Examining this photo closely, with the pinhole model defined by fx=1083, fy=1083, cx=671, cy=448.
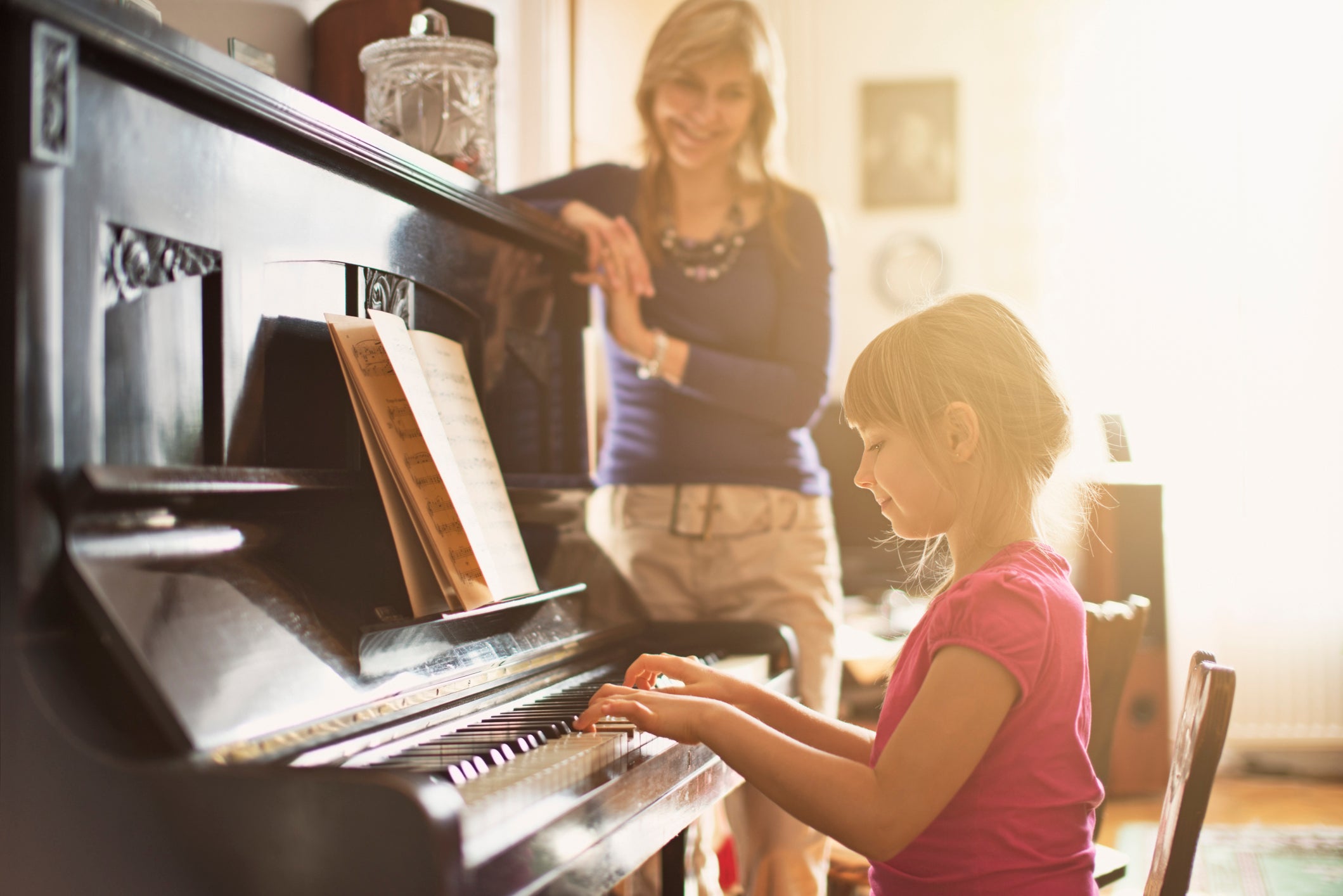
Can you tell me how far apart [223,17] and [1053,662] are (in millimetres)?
1343

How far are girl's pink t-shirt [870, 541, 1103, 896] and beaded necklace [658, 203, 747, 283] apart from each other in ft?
3.03

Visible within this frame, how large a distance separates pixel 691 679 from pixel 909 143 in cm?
369

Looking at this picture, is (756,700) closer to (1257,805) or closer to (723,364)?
(723,364)

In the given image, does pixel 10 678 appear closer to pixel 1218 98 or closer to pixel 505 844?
pixel 505 844

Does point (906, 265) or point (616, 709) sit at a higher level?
point (906, 265)

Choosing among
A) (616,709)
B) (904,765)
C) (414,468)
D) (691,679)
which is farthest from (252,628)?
(904,765)

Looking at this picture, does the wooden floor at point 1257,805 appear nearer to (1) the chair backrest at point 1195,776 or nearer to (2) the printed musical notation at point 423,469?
(1) the chair backrest at point 1195,776

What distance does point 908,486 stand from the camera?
1.11 metres

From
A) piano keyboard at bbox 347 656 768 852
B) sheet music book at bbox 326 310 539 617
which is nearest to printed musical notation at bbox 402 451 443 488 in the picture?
sheet music book at bbox 326 310 539 617

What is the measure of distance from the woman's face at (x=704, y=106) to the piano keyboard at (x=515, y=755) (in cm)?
102

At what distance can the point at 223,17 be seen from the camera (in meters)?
1.49

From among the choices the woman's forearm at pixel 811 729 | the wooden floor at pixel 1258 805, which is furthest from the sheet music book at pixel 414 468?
the wooden floor at pixel 1258 805

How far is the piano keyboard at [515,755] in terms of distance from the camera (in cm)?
86

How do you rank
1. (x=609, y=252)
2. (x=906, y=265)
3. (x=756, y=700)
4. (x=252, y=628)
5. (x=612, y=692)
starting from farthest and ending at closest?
1. (x=906, y=265)
2. (x=609, y=252)
3. (x=756, y=700)
4. (x=612, y=692)
5. (x=252, y=628)
